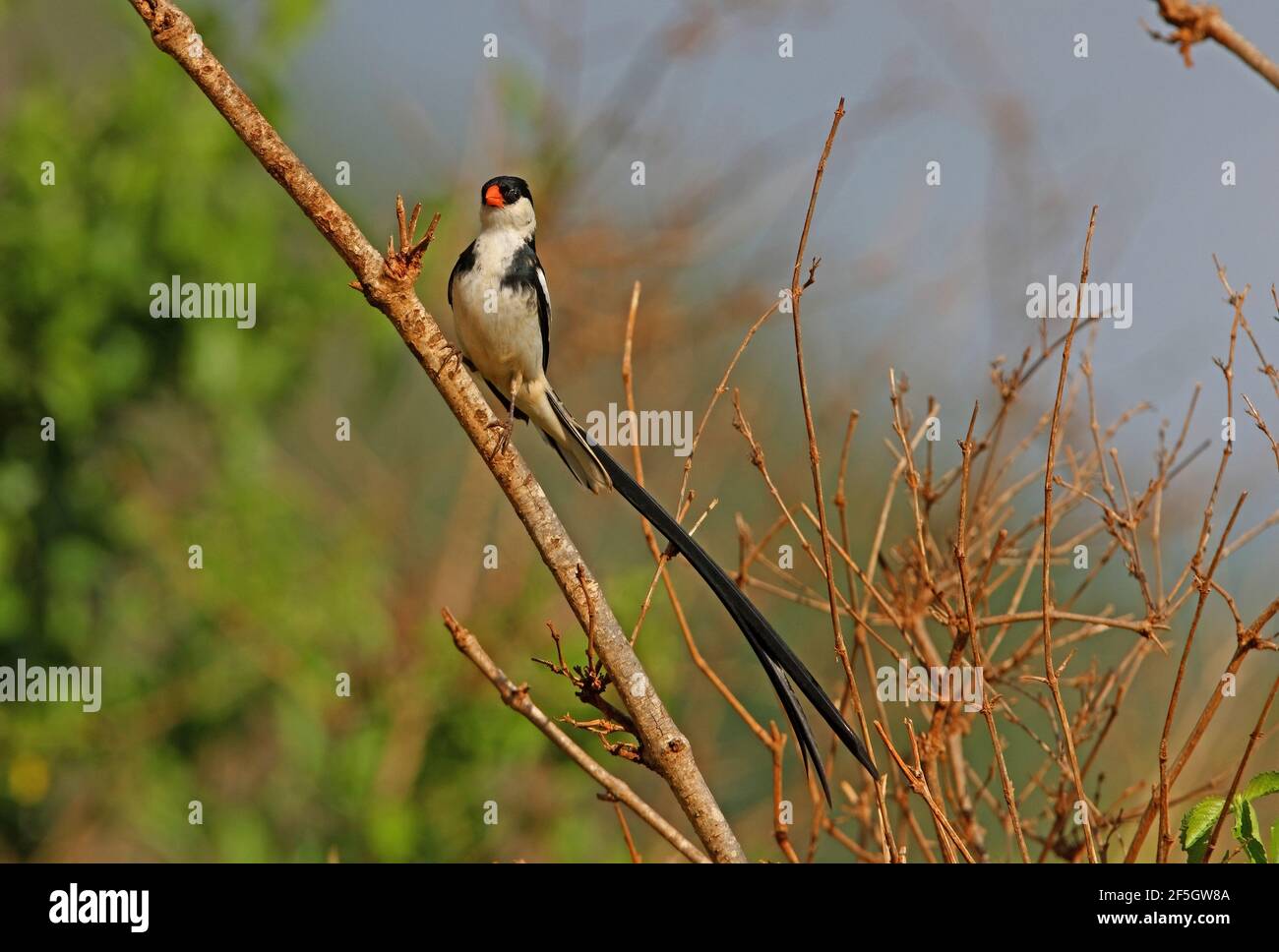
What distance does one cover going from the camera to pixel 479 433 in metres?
1.48

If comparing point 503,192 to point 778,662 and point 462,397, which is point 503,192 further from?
point 778,662

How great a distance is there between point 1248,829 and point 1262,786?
46mm

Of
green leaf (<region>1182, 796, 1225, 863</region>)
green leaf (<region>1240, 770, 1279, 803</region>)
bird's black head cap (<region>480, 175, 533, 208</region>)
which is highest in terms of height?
bird's black head cap (<region>480, 175, 533, 208</region>)

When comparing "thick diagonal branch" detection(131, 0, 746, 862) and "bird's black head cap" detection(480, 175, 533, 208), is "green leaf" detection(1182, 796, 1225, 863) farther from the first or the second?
"bird's black head cap" detection(480, 175, 533, 208)

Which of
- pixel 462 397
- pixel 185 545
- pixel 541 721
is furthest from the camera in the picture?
pixel 185 545

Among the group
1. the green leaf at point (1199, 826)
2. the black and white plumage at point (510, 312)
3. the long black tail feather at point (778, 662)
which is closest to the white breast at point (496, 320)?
the black and white plumage at point (510, 312)

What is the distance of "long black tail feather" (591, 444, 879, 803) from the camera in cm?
147

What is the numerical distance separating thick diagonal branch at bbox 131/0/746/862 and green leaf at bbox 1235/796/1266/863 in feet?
1.70

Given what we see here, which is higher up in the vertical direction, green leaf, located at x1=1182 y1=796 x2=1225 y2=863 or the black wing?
the black wing

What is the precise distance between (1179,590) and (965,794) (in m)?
0.43

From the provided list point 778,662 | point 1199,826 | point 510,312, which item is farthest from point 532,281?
point 1199,826

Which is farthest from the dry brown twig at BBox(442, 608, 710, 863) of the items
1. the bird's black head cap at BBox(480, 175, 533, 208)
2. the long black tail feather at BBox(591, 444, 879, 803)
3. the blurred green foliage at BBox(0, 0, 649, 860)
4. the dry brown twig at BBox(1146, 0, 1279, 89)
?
the blurred green foliage at BBox(0, 0, 649, 860)

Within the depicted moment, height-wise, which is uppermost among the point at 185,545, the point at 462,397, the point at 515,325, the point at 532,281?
the point at 532,281

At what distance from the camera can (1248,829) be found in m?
1.21
